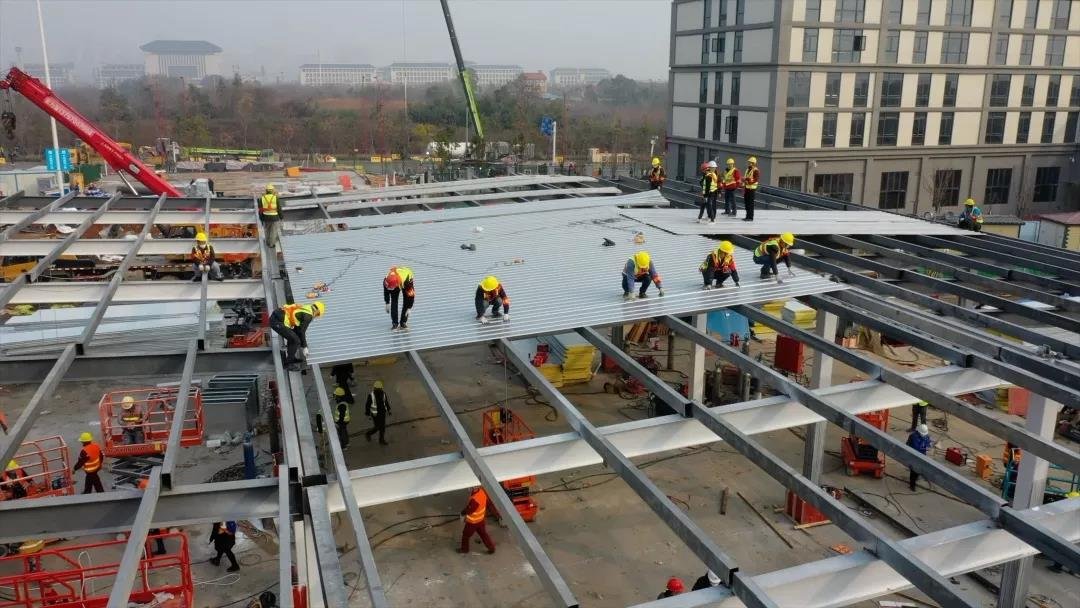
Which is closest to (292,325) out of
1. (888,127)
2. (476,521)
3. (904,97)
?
(476,521)

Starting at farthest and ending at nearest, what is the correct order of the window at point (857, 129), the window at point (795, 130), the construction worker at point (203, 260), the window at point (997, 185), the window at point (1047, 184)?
the window at point (1047, 184) < the window at point (997, 185) < the window at point (857, 129) < the window at point (795, 130) < the construction worker at point (203, 260)

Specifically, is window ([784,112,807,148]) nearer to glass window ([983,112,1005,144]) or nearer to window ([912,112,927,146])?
window ([912,112,927,146])

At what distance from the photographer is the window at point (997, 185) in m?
49.7

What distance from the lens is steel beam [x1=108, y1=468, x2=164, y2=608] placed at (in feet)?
20.8

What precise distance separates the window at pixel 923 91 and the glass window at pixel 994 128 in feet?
15.7

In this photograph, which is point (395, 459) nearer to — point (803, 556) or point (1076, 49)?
point (803, 556)

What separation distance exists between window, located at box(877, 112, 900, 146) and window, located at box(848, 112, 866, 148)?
1.12m

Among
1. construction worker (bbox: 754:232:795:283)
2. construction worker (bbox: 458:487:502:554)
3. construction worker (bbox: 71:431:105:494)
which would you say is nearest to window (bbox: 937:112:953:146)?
construction worker (bbox: 754:232:795:283)

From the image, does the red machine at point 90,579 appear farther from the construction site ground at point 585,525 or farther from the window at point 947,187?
the window at point 947,187

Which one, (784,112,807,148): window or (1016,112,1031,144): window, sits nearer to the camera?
(784,112,807,148): window

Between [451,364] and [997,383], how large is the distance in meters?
16.2

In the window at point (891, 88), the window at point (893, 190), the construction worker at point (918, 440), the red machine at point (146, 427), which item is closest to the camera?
the construction worker at point (918, 440)

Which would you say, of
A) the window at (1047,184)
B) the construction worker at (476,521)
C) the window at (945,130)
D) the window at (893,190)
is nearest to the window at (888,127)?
Result: the window at (893,190)

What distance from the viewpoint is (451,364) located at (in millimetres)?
24297
